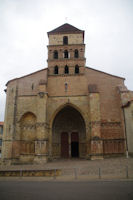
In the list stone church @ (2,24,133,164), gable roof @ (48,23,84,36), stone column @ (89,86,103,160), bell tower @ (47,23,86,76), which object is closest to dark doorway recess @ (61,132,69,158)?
stone church @ (2,24,133,164)

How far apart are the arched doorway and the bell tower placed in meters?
5.39

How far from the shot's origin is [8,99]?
68.9ft

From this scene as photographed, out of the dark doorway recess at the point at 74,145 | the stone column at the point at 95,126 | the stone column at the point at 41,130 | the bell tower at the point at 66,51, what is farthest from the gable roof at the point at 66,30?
the dark doorway recess at the point at 74,145

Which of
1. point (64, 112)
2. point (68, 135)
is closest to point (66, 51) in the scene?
point (64, 112)

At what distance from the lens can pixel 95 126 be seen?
711 inches

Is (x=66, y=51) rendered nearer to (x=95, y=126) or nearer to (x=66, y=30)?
(x=66, y=30)

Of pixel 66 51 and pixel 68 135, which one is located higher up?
pixel 66 51

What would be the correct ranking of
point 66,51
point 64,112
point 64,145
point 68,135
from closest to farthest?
point 64,145 → point 68,135 → point 64,112 → point 66,51

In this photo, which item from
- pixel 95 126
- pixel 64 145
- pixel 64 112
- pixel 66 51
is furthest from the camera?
pixel 66 51

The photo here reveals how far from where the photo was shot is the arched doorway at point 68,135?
70.8ft

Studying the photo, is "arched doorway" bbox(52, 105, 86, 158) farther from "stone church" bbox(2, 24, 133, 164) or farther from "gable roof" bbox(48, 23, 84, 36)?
"gable roof" bbox(48, 23, 84, 36)

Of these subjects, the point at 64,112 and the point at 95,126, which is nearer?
the point at 95,126

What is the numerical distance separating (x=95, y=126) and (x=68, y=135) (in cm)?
573

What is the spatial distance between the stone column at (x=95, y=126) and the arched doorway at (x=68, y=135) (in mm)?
3744
